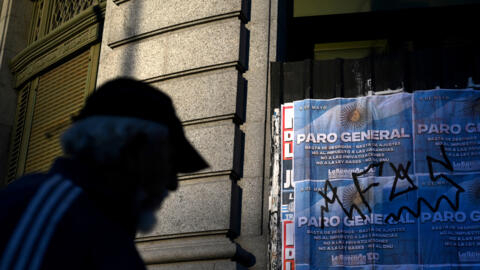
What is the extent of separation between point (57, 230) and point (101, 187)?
27cm

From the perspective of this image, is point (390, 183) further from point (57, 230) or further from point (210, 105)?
point (57, 230)

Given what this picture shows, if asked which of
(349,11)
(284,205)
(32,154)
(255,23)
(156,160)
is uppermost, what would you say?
(349,11)

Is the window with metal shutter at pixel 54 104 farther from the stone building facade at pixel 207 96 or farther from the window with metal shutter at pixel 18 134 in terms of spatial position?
the window with metal shutter at pixel 18 134

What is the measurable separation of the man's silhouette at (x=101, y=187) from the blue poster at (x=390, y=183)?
4.29 meters

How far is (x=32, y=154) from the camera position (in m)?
11.0

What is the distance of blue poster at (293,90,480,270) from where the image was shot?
21.6ft

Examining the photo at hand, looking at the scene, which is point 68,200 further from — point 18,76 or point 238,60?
point 18,76

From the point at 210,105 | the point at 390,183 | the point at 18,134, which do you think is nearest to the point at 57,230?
the point at 390,183

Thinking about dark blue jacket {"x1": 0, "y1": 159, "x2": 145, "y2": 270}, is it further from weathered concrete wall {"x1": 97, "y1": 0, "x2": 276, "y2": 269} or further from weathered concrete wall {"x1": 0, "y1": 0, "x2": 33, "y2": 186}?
weathered concrete wall {"x1": 0, "y1": 0, "x2": 33, "y2": 186}

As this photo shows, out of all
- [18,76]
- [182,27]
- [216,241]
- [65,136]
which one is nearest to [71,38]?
[18,76]

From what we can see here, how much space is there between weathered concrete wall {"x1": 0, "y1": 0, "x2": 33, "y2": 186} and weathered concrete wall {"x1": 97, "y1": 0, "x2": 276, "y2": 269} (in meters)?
3.66

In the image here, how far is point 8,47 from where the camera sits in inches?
477

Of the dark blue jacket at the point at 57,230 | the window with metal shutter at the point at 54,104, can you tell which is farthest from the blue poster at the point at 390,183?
the dark blue jacket at the point at 57,230

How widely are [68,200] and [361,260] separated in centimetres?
508
